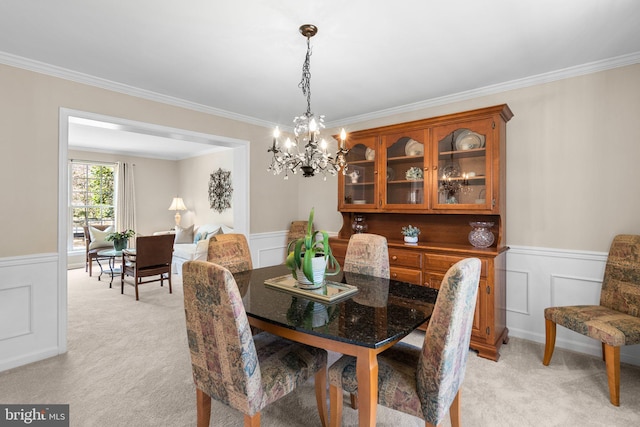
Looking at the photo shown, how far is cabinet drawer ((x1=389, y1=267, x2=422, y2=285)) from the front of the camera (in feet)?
9.96

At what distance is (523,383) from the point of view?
7.50ft

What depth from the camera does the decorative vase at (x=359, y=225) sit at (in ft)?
12.5

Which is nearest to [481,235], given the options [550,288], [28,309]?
[550,288]

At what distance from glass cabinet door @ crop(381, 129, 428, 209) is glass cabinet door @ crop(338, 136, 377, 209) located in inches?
6.6

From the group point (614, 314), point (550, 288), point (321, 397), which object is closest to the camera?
point (321, 397)

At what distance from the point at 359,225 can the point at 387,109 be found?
4.63 ft

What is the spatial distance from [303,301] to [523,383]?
5.73 feet

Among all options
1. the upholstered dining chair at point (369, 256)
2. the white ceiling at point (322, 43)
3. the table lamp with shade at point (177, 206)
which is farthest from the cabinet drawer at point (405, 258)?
the table lamp with shade at point (177, 206)

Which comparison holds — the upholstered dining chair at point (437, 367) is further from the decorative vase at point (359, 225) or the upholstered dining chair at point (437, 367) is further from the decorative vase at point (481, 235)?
the decorative vase at point (359, 225)

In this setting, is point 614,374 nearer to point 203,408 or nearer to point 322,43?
point 203,408

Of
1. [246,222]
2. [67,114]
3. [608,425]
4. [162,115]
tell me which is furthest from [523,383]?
[67,114]

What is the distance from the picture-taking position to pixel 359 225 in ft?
12.5

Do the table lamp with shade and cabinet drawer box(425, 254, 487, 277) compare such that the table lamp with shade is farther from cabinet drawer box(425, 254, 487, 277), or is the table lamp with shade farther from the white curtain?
cabinet drawer box(425, 254, 487, 277)

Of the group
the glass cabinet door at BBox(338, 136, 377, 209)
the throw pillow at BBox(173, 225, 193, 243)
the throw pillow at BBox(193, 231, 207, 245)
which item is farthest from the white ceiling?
the throw pillow at BBox(173, 225, 193, 243)
